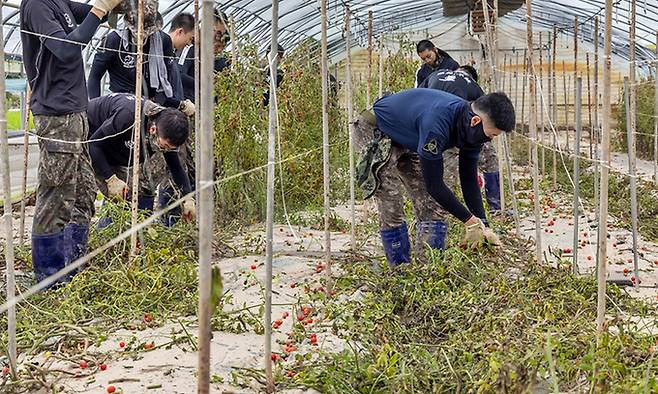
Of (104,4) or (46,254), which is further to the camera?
(46,254)

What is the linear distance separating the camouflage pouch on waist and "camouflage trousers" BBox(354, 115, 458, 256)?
0.12 ft

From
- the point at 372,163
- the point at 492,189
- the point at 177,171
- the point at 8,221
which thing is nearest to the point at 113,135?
the point at 177,171

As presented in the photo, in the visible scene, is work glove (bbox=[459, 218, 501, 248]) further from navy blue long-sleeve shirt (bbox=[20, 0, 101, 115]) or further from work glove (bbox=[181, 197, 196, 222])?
navy blue long-sleeve shirt (bbox=[20, 0, 101, 115])

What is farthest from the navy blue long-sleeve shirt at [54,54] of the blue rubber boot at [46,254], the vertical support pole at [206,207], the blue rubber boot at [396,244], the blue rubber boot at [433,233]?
the vertical support pole at [206,207]

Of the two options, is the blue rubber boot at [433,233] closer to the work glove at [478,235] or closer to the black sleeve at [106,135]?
the work glove at [478,235]

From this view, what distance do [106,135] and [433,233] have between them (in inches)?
77.8

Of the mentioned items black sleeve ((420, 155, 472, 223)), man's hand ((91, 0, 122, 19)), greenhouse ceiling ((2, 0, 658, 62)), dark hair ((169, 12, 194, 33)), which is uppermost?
greenhouse ceiling ((2, 0, 658, 62))

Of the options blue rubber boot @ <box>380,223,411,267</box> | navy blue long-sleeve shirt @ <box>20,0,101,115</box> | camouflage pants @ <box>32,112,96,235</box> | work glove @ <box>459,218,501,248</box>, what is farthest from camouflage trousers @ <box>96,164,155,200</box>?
work glove @ <box>459,218,501,248</box>

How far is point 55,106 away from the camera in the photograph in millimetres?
4055

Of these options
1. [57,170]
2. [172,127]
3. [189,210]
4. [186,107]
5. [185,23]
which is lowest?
[189,210]

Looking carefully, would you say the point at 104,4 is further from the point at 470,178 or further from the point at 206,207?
the point at 206,207

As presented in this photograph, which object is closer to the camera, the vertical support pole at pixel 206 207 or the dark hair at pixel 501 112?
the vertical support pole at pixel 206 207

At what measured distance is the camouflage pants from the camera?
4.05m

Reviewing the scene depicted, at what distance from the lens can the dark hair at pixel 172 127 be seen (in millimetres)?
4480
